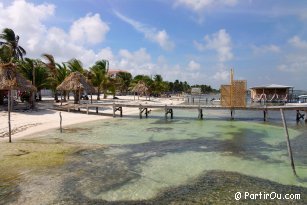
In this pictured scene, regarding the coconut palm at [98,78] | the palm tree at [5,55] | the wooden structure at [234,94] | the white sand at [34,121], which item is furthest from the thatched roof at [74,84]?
the wooden structure at [234,94]

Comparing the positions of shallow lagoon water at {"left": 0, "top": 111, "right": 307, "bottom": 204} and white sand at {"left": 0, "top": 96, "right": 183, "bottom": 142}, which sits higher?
white sand at {"left": 0, "top": 96, "right": 183, "bottom": 142}

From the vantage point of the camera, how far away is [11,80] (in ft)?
79.5

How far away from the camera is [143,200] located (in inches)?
317

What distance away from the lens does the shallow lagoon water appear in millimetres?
8867

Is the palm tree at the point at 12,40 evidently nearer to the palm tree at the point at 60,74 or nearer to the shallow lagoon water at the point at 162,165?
the palm tree at the point at 60,74

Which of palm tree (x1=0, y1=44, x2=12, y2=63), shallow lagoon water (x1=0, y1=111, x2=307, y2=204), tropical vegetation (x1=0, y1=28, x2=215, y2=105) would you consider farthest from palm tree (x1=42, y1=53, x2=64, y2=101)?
shallow lagoon water (x1=0, y1=111, x2=307, y2=204)

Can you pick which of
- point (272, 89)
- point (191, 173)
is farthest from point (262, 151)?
point (272, 89)

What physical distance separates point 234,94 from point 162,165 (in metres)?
15.3

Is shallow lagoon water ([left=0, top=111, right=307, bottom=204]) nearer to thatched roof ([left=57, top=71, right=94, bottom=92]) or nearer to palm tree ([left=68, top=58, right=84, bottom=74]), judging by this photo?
thatched roof ([left=57, top=71, right=94, bottom=92])

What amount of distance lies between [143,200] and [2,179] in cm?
467

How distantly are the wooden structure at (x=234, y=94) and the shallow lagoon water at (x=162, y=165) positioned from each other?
6.06 meters

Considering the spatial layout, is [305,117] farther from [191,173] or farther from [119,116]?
[191,173]

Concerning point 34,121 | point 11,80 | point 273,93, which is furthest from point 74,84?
point 273,93

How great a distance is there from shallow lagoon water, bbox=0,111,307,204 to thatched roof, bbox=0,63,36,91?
24.7ft
